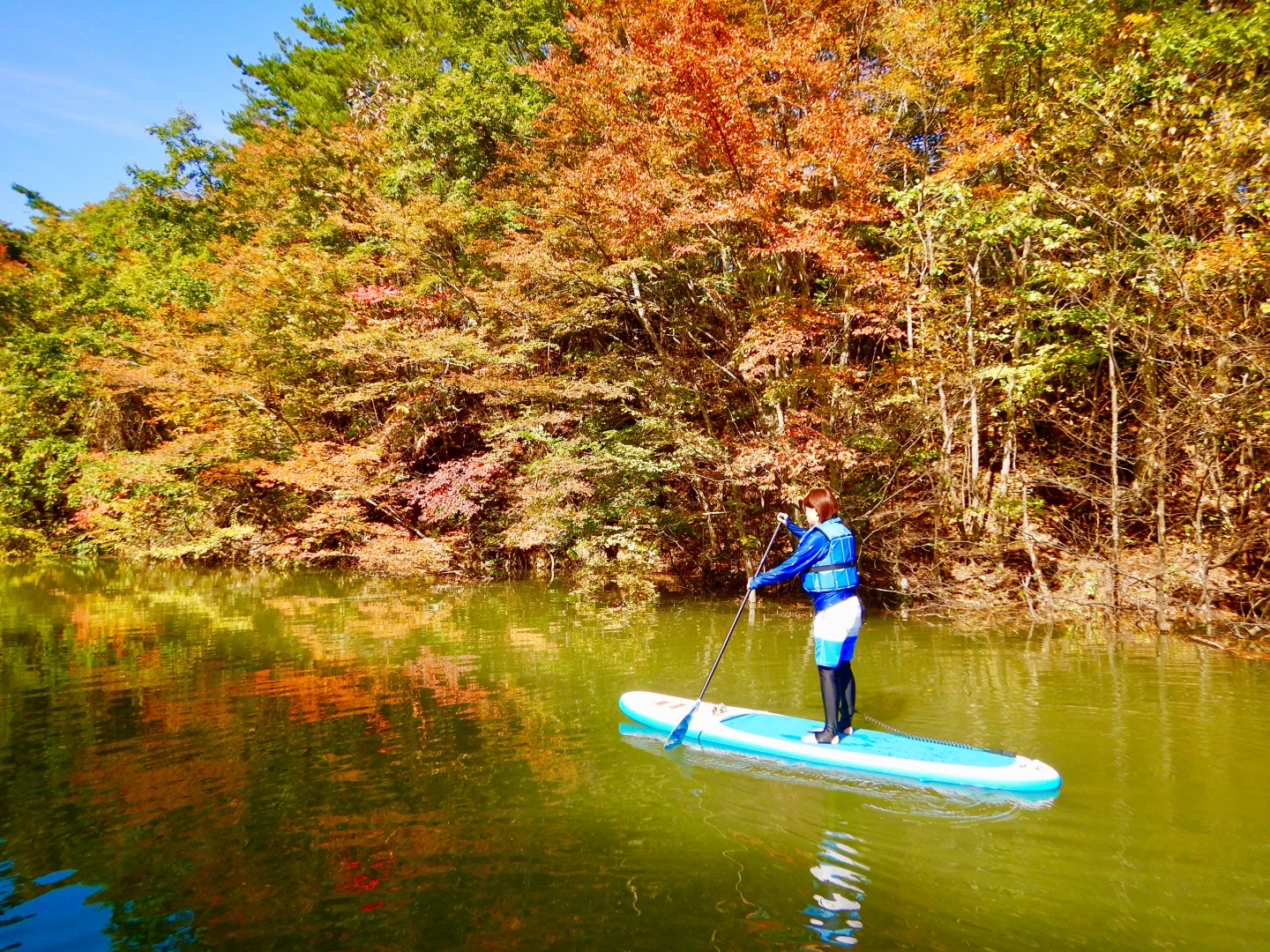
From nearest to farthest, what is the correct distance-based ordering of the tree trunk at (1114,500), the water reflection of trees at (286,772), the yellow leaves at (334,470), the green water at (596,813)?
the green water at (596,813)
the water reflection of trees at (286,772)
the tree trunk at (1114,500)
the yellow leaves at (334,470)

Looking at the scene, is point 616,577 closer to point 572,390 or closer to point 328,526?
point 572,390

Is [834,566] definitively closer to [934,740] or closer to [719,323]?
[934,740]

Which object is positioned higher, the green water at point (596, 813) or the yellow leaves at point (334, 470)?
the yellow leaves at point (334, 470)

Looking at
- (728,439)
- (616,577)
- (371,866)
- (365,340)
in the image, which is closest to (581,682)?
(371,866)

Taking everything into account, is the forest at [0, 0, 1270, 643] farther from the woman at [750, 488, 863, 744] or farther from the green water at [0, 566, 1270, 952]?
the woman at [750, 488, 863, 744]

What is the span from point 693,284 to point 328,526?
9.58 m

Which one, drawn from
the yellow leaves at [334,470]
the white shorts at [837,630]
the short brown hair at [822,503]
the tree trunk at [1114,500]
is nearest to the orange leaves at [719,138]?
the tree trunk at [1114,500]

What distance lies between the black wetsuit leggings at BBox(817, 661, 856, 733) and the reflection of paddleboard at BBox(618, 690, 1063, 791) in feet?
0.44

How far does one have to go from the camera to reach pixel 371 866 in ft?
10.7

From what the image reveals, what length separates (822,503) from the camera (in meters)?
4.57

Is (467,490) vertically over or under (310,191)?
under

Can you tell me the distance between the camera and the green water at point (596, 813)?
2.84m

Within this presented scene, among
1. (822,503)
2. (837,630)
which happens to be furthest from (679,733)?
(822,503)

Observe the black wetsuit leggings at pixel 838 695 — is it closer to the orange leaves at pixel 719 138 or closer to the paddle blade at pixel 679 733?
the paddle blade at pixel 679 733
